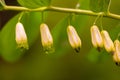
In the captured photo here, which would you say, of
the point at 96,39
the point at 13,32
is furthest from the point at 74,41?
the point at 13,32

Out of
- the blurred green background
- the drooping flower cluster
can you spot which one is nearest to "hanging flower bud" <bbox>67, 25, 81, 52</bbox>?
the drooping flower cluster

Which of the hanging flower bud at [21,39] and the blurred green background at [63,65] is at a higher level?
the hanging flower bud at [21,39]

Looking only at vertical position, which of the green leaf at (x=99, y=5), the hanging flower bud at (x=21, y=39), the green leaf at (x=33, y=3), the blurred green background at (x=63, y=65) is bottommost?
the blurred green background at (x=63, y=65)

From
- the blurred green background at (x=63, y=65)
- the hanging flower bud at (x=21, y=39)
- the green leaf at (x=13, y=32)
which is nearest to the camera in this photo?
the hanging flower bud at (x=21, y=39)

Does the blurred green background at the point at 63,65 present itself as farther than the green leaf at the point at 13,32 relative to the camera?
Yes

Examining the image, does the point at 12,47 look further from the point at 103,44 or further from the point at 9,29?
the point at 103,44

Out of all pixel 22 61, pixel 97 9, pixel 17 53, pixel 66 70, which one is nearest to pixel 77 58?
pixel 66 70

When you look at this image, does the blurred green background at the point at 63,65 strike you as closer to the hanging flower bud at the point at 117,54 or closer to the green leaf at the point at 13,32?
the green leaf at the point at 13,32

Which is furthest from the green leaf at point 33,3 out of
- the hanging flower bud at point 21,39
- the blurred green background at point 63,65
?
Result: the blurred green background at point 63,65

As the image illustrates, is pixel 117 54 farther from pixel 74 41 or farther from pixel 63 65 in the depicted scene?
pixel 63 65
